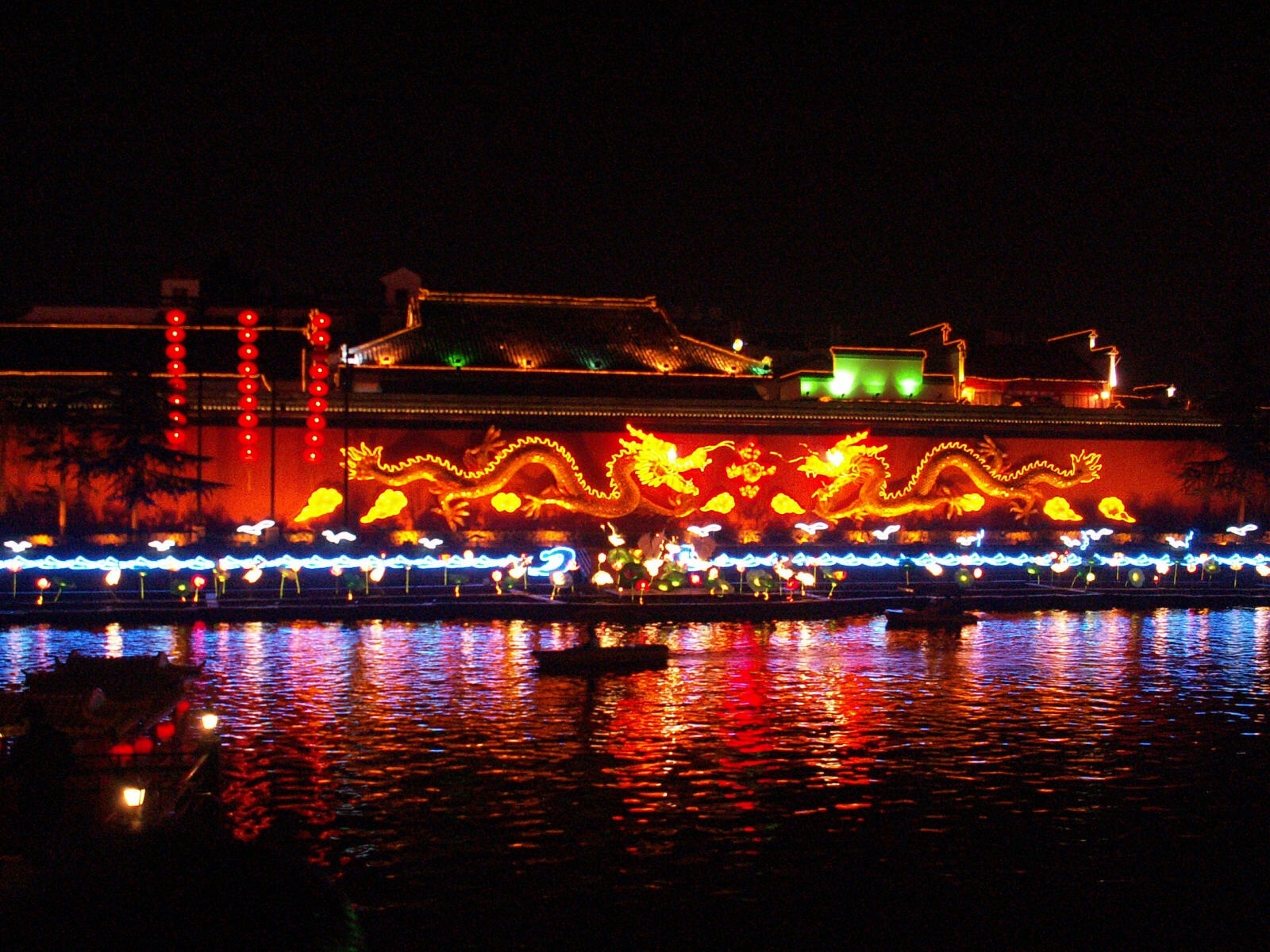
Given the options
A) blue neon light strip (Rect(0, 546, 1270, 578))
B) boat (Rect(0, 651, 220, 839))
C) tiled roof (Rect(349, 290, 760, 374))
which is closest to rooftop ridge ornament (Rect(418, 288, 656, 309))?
tiled roof (Rect(349, 290, 760, 374))

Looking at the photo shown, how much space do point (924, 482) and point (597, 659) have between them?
15547mm

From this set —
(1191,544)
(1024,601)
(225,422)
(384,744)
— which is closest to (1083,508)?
(1191,544)

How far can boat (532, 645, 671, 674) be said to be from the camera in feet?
50.6

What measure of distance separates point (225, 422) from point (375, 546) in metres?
4.65

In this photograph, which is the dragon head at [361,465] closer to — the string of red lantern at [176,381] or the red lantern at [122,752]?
the string of red lantern at [176,381]

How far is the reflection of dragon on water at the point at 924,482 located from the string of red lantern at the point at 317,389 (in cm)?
1096

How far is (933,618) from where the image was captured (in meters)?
19.9

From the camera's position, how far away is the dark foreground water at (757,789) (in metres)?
7.86

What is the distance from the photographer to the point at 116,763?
821cm

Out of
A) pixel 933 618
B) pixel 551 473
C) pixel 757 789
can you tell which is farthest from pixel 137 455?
pixel 757 789

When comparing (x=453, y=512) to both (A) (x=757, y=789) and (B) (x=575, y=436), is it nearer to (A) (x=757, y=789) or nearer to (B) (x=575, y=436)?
(B) (x=575, y=436)

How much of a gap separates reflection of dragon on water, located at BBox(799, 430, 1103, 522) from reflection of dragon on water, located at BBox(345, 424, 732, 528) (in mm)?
2608

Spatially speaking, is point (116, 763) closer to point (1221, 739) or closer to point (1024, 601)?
point (1221, 739)

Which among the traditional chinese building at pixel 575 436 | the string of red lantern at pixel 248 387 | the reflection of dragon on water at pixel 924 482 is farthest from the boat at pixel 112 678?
the reflection of dragon on water at pixel 924 482
